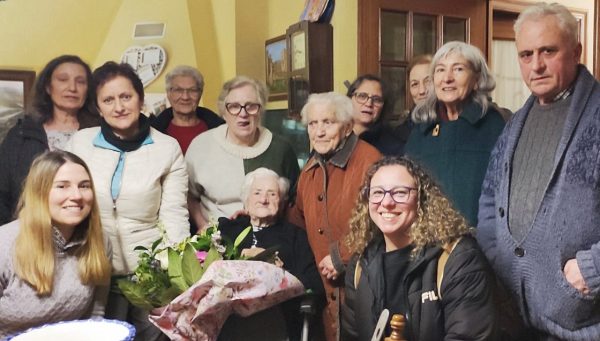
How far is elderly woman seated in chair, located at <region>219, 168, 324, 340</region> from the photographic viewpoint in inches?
94.1

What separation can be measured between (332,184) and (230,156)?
53 cm

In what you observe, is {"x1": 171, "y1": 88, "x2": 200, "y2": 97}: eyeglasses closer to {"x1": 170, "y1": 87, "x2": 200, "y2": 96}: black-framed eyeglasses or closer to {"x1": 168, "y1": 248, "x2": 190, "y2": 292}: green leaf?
{"x1": 170, "y1": 87, "x2": 200, "y2": 96}: black-framed eyeglasses

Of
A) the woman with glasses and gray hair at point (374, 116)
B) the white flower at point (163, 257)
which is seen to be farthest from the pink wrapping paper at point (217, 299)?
the woman with glasses and gray hair at point (374, 116)

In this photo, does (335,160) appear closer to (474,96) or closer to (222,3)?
(474,96)

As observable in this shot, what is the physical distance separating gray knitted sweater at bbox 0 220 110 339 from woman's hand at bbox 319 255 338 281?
0.85 metres

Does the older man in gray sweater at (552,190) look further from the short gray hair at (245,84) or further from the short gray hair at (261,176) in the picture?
the short gray hair at (245,84)

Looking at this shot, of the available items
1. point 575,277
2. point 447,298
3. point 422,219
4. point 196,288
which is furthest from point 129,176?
point 575,277

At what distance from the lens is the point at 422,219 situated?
1.84 meters

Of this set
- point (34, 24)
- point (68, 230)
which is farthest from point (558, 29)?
point (34, 24)

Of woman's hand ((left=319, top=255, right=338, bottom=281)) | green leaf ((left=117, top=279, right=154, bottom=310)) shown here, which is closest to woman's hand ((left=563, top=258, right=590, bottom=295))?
woman's hand ((left=319, top=255, right=338, bottom=281))

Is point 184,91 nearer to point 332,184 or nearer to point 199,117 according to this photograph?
point 199,117

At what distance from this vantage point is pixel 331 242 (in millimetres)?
2344

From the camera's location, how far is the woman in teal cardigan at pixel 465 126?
7.34 ft

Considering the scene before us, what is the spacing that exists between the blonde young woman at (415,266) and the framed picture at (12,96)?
292 cm
